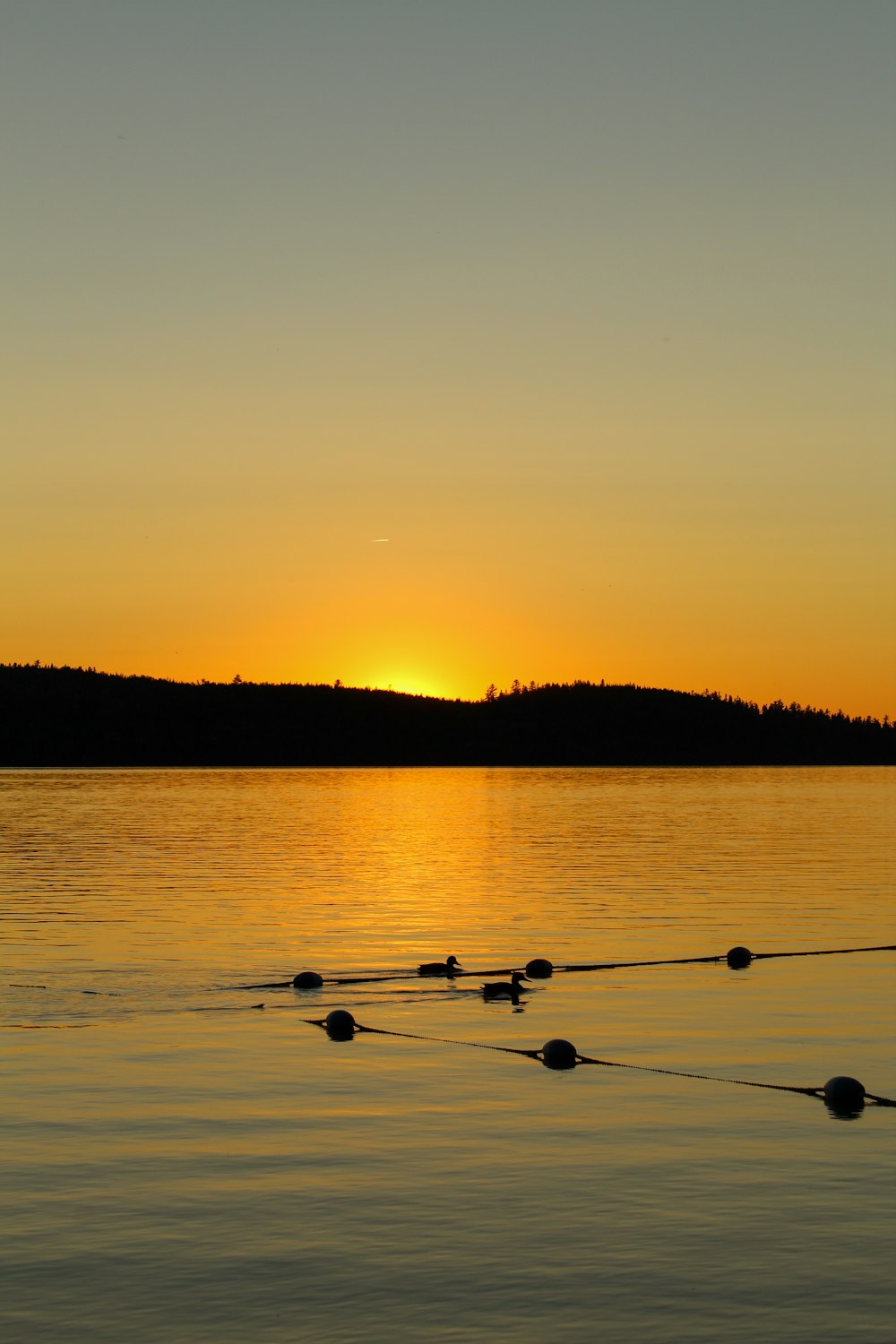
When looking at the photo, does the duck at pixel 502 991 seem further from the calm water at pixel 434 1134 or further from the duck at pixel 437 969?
the duck at pixel 437 969

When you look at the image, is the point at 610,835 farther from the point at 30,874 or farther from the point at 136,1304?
the point at 136,1304

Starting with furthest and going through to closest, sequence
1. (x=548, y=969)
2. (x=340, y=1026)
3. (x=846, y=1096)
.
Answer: (x=548, y=969) → (x=340, y=1026) → (x=846, y=1096)

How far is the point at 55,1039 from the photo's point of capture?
2980 cm

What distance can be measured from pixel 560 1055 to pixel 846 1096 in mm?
5175

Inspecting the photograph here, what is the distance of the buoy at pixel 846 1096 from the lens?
945 inches

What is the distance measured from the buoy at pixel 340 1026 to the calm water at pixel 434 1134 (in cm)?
40

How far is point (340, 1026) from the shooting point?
30.5m

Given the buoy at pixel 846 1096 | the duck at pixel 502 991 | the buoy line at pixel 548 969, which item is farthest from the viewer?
the buoy line at pixel 548 969

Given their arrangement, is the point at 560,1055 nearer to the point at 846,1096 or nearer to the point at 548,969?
the point at 846,1096

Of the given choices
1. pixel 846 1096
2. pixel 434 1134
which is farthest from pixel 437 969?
pixel 434 1134

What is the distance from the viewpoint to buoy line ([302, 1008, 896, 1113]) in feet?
79.1

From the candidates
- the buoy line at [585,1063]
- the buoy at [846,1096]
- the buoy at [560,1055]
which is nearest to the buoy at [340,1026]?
the buoy line at [585,1063]

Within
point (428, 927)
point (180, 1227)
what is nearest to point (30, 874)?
point (428, 927)

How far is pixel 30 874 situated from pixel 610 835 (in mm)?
44341
